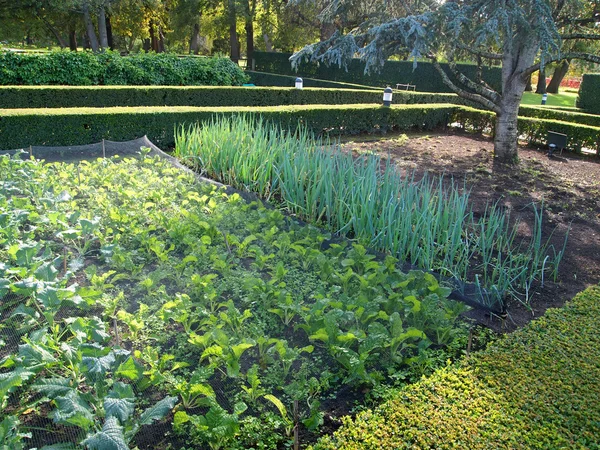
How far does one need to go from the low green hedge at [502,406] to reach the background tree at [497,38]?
487cm

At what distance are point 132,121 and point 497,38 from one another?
17.1 ft

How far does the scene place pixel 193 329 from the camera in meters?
2.93

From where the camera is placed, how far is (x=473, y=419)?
219 cm

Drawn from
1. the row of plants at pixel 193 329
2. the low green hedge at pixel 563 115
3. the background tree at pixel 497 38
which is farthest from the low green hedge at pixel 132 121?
the low green hedge at pixel 563 115

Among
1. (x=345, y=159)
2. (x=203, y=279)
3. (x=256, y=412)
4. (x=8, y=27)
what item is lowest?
(x=256, y=412)

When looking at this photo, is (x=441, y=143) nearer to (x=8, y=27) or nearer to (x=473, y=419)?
(x=473, y=419)

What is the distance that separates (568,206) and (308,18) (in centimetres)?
1959

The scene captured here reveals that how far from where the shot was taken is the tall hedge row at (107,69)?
10992 millimetres

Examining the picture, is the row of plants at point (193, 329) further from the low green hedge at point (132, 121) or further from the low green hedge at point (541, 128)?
the low green hedge at point (541, 128)

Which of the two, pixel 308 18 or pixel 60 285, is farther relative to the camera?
pixel 308 18

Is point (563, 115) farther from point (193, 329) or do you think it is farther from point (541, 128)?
point (193, 329)

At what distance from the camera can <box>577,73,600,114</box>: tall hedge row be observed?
17016 millimetres

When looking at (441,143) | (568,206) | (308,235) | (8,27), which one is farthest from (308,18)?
(308,235)

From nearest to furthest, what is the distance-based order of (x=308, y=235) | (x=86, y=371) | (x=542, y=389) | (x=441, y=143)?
(x=86, y=371)
(x=542, y=389)
(x=308, y=235)
(x=441, y=143)
